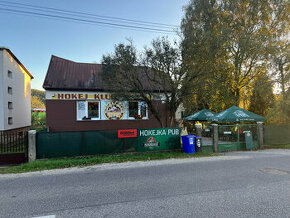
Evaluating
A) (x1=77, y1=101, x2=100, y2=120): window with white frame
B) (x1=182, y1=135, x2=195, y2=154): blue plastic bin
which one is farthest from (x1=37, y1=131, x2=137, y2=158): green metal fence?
(x1=77, y1=101, x2=100, y2=120): window with white frame

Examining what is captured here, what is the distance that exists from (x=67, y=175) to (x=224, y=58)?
51.8ft

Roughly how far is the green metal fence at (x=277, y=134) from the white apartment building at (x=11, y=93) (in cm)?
2039

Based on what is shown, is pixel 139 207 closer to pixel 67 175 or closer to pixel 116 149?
pixel 67 175

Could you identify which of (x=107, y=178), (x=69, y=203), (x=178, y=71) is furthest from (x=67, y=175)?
(x=178, y=71)

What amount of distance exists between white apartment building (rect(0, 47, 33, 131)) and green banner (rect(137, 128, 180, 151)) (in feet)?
40.7

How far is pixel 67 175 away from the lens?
6.37m

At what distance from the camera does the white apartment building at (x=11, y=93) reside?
1449cm

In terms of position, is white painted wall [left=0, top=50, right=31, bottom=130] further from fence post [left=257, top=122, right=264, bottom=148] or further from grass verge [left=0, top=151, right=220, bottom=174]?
fence post [left=257, top=122, right=264, bottom=148]

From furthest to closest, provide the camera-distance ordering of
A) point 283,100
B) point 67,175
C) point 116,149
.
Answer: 1. point 283,100
2. point 116,149
3. point 67,175

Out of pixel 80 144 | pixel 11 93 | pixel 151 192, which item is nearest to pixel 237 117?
pixel 151 192

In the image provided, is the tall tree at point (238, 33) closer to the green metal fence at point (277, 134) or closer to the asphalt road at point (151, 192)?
the green metal fence at point (277, 134)

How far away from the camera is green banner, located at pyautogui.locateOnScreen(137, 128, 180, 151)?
9672 millimetres

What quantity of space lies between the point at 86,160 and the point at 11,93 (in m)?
14.3

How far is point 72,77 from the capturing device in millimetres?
15250
